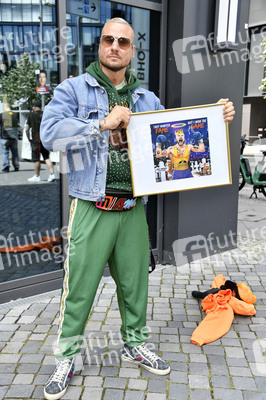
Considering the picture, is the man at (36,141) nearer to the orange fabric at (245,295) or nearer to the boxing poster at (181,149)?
the boxing poster at (181,149)

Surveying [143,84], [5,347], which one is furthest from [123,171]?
[143,84]

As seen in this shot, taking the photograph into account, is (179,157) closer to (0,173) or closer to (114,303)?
(114,303)

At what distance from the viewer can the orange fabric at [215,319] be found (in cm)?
328

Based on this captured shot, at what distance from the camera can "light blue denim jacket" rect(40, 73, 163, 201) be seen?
2.29m

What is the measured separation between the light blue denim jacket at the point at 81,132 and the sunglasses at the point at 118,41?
0.22 meters

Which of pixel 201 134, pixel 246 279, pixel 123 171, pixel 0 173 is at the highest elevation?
pixel 201 134

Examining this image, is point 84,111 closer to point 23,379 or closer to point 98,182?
point 98,182

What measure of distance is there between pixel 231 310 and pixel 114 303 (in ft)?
3.65

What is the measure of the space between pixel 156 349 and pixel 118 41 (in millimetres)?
2260

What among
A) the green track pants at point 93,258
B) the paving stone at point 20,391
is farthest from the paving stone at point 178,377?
the paving stone at point 20,391

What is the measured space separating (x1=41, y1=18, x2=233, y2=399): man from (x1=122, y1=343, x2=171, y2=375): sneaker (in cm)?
4

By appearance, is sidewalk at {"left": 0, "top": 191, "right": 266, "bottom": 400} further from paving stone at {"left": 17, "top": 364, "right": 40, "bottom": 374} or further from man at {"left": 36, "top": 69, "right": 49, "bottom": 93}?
man at {"left": 36, "top": 69, "right": 49, "bottom": 93}

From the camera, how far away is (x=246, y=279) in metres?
4.58

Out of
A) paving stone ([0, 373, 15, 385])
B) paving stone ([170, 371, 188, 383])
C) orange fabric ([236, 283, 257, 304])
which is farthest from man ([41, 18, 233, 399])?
orange fabric ([236, 283, 257, 304])
